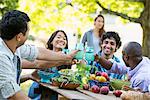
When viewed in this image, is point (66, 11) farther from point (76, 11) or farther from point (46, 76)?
point (46, 76)

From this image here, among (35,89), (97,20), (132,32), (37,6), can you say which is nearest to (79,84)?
(35,89)

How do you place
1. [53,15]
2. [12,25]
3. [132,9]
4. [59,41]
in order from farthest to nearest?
1. [53,15]
2. [132,9]
3. [59,41]
4. [12,25]

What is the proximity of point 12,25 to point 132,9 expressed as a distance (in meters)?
8.40

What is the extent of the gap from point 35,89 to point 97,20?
2171 millimetres

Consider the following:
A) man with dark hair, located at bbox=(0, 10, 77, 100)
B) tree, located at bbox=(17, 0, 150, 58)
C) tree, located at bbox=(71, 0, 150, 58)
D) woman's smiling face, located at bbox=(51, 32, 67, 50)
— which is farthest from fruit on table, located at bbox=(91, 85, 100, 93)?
tree, located at bbox=(17, 0, 150, 58)

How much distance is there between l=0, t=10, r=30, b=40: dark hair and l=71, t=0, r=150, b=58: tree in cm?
605

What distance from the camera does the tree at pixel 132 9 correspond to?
8.90 metres

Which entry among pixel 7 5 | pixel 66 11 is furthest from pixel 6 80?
pixel 66 11

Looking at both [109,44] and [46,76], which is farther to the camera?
[109,44]

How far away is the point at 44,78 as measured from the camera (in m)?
4.71

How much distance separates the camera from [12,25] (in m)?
2.87

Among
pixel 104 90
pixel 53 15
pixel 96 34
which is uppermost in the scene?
pixel 53 15

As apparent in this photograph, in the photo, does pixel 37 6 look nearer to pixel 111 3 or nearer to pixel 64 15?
pixel 64 15

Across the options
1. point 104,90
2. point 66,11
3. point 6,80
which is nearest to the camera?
point 6,80
